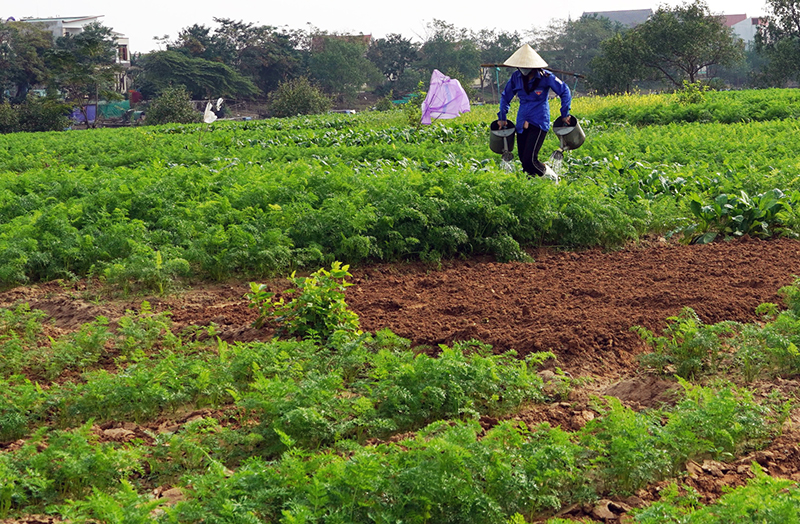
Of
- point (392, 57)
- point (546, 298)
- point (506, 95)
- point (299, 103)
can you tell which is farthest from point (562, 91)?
point (392, 57)

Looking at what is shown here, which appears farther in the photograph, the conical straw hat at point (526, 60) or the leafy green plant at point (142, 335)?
the conical straw hat at point (526, 60)

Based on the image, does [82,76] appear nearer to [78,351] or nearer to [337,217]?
[337,217]

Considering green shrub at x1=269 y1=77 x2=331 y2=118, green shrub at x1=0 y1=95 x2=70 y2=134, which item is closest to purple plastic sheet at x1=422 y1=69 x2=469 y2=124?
green shrub at x1=269 y1=77 x2=331 y2=118

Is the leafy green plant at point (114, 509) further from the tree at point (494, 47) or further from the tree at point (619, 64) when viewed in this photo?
the tree at point (494, 47)

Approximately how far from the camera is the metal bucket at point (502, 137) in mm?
10891

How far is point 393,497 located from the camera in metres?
3.29

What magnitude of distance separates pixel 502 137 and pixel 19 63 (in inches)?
2405

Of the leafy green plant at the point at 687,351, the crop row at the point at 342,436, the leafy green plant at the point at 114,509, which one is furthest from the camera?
the leafy green plant at the point at 687,351

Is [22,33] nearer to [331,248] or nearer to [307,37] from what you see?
[307,37]

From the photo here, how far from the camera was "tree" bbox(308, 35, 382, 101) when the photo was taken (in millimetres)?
74500

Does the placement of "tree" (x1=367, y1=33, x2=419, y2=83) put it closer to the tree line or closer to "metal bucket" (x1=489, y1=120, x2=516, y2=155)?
the tree line

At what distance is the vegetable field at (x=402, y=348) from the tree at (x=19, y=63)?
5728 centimetres

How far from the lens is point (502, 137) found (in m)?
11.0

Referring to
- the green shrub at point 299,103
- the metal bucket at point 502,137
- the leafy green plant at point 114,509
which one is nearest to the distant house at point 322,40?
the green shrub at point 299,103
